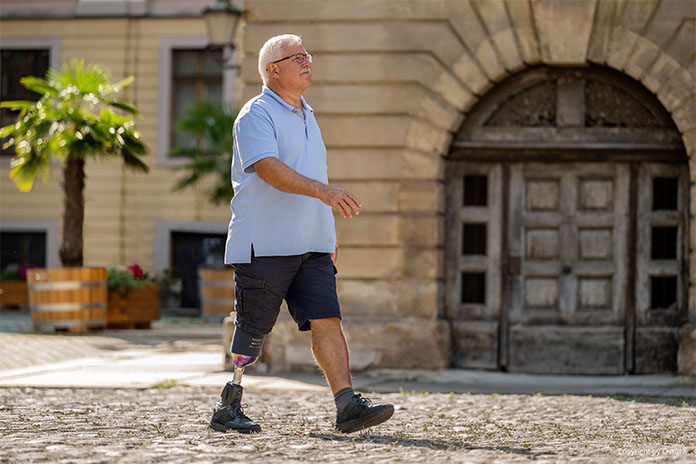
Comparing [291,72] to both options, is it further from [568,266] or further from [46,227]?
[46,227]

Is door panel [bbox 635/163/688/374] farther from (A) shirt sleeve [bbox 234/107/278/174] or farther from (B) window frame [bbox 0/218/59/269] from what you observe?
(B) window frame [bbox 0/218/59/269]

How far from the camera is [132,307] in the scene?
53.9ft

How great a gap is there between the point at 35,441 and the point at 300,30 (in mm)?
4840

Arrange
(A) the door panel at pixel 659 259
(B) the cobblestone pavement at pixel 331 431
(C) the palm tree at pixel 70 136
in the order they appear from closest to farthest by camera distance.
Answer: (B) the cobblestone pavement at pixel 331 431
(A) the door panel at pixel 659 259
(C) the palm tree at pixel 70 136

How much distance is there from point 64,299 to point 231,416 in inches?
400

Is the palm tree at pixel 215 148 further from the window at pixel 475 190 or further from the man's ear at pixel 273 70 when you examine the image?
the man's ear at pixel 273 70

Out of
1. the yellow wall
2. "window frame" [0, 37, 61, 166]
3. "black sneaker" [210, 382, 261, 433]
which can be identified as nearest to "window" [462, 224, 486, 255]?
"black sneaker" [210, 382, 261, 433]

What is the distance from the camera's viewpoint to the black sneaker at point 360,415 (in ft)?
17.5

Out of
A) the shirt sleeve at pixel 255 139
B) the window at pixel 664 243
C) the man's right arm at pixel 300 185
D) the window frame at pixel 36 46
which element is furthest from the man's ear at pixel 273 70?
the window frame at pixel 36 46

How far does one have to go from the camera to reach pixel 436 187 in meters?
9.24

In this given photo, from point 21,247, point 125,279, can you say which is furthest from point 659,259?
Answer: point 21,247

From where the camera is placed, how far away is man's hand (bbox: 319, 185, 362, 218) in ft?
16.8

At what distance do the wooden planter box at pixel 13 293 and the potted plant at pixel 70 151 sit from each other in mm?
6096

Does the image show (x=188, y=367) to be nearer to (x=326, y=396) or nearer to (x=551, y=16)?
(x=326, y=396)
